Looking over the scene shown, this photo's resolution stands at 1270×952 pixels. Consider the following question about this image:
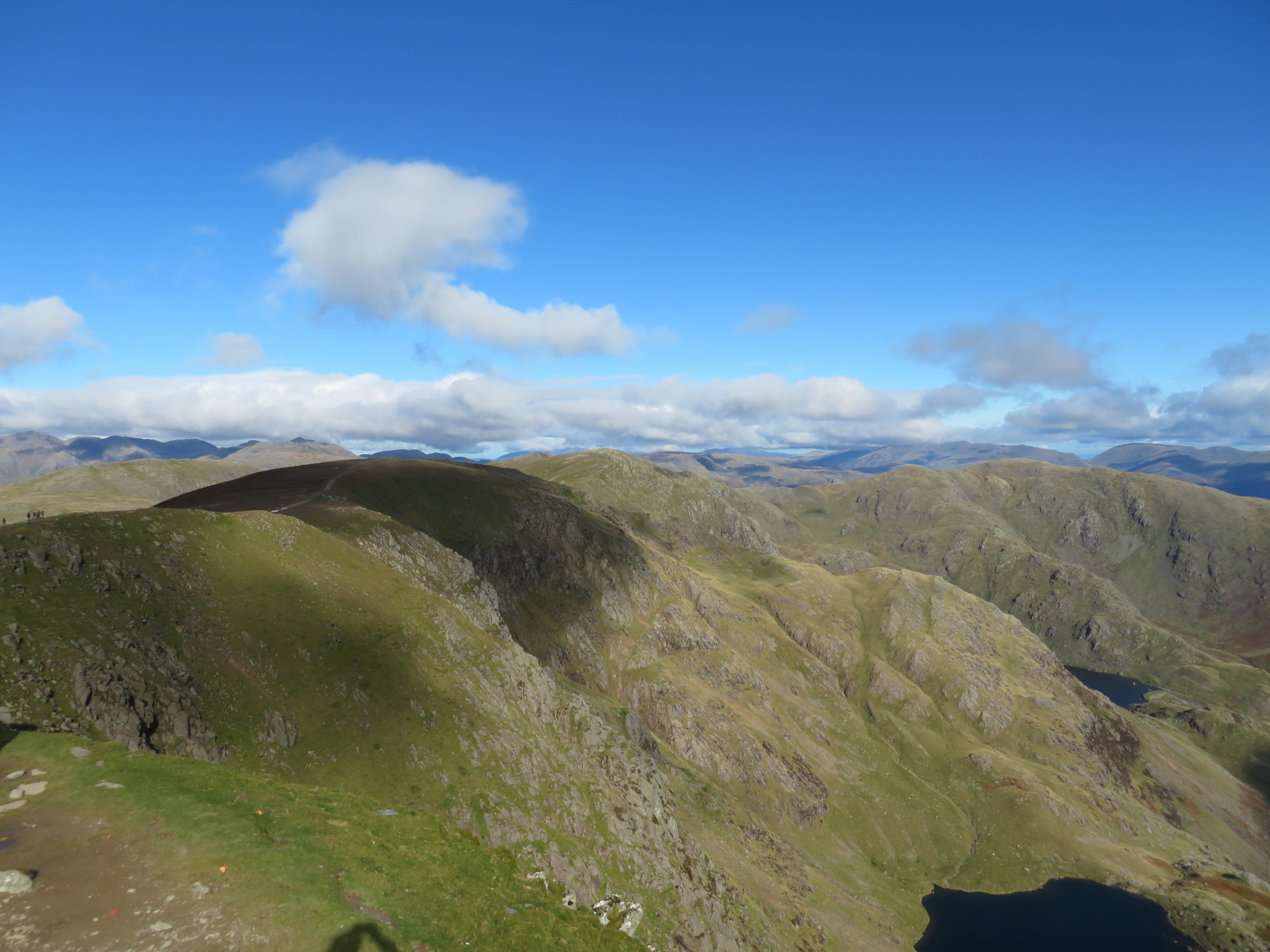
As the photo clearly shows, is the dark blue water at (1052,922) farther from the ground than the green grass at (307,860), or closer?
closer

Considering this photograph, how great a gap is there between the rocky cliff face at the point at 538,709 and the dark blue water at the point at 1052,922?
4595 millimetres

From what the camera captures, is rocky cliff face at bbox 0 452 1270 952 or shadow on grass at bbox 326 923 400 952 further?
rocky cliff face at bbox 0 452 1270 952

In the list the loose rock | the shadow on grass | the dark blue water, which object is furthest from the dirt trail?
the dark blue water

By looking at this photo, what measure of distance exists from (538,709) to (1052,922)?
164 m

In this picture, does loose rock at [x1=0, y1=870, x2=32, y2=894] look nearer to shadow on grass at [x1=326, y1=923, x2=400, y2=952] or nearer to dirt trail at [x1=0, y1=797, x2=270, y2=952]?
dirt trail at [x1=0, y1=797, x2=270, y2=952]

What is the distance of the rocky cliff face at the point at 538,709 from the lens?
1924 inches

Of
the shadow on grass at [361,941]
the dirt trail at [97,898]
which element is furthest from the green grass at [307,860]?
the dirt trail at [97,898]

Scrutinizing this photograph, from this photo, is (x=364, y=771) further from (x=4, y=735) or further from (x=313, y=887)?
(x=313, y=887)

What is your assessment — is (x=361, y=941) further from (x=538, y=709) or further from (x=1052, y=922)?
(x=1052, y=922)

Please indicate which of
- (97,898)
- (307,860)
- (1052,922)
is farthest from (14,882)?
(1052,922)

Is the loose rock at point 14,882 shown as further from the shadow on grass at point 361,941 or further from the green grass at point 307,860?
the shadow on grass at point 361,941

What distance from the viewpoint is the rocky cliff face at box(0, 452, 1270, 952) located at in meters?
48.9

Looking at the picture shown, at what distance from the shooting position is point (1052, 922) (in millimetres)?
150500

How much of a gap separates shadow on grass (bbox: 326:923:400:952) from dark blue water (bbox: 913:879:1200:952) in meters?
159
